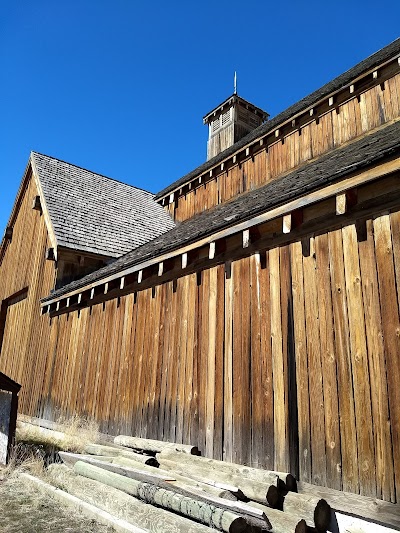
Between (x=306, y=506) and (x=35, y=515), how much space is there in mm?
3250

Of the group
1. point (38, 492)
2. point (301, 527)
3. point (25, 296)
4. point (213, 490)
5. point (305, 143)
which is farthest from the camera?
point (25, 296)

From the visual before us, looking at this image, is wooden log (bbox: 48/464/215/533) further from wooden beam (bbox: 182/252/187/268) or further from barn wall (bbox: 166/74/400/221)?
barn wall (bbox: 166/74/400/221)

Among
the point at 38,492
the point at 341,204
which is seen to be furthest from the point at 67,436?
the point at 341,204

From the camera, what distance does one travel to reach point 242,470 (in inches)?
188

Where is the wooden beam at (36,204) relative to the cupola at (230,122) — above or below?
below

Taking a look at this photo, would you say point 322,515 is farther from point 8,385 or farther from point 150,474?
point 8,385

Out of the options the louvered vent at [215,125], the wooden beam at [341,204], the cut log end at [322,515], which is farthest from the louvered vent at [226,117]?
the cut log end at [322,515]

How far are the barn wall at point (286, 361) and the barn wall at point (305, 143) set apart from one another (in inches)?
183

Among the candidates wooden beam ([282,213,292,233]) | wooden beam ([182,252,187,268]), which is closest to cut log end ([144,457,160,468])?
wooden beam ([182,252,187,268])

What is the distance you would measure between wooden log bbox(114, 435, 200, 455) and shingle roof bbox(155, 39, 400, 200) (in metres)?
7.82

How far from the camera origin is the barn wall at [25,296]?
12.3 metres

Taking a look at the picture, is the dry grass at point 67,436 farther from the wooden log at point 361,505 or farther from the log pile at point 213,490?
the wooden log at point 361,505

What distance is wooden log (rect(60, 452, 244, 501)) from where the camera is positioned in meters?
4.42

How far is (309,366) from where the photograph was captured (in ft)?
15.8
